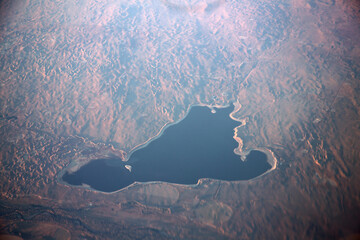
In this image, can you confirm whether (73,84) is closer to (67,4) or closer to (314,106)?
(67,4)

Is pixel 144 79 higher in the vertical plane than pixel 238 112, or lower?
higher

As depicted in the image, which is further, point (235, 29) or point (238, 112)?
point (235, 29)

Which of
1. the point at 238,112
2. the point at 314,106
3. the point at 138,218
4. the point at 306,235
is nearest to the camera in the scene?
the point at 306,235

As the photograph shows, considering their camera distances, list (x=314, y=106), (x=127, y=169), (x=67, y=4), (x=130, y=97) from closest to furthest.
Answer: (x=127, y=169), (x=314, y=106), (x=130, y=97), (x=67, y=4)

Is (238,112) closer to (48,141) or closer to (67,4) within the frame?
(48,141)

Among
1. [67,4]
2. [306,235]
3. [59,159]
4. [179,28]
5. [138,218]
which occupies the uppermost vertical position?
[67,4]

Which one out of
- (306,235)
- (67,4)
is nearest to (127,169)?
(306,235)
